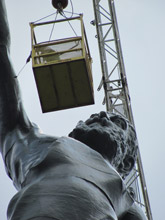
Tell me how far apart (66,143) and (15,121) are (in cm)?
52

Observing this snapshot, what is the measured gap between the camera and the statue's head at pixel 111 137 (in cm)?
301

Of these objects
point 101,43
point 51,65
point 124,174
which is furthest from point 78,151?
point 101,43

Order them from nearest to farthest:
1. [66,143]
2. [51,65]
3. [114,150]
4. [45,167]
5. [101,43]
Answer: [45,167], [66,143], [114,150], [51,65], [101,43]

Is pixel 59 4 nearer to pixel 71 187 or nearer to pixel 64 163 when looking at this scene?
pixel 64 163

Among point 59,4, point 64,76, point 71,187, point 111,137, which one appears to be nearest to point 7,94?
point 111,137

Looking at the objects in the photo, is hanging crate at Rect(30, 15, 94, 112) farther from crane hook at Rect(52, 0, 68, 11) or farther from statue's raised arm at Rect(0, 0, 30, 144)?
statue's raised arm at Rect(0, 0, 30, 144)

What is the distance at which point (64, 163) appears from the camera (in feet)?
8.45

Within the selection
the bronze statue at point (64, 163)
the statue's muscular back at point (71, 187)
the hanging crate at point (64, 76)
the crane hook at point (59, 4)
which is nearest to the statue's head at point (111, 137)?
the bronze statue at point (64, 163)

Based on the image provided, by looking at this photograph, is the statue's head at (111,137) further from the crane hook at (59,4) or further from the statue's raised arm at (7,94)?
the crane hook at (59,4)

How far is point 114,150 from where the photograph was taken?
301 cm

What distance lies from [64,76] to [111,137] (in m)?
9.20

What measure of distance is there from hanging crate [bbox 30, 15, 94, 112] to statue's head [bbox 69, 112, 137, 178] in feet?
28.5

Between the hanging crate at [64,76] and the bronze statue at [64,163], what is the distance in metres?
8.77

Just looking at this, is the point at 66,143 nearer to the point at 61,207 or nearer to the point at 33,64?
the point at 61,207
